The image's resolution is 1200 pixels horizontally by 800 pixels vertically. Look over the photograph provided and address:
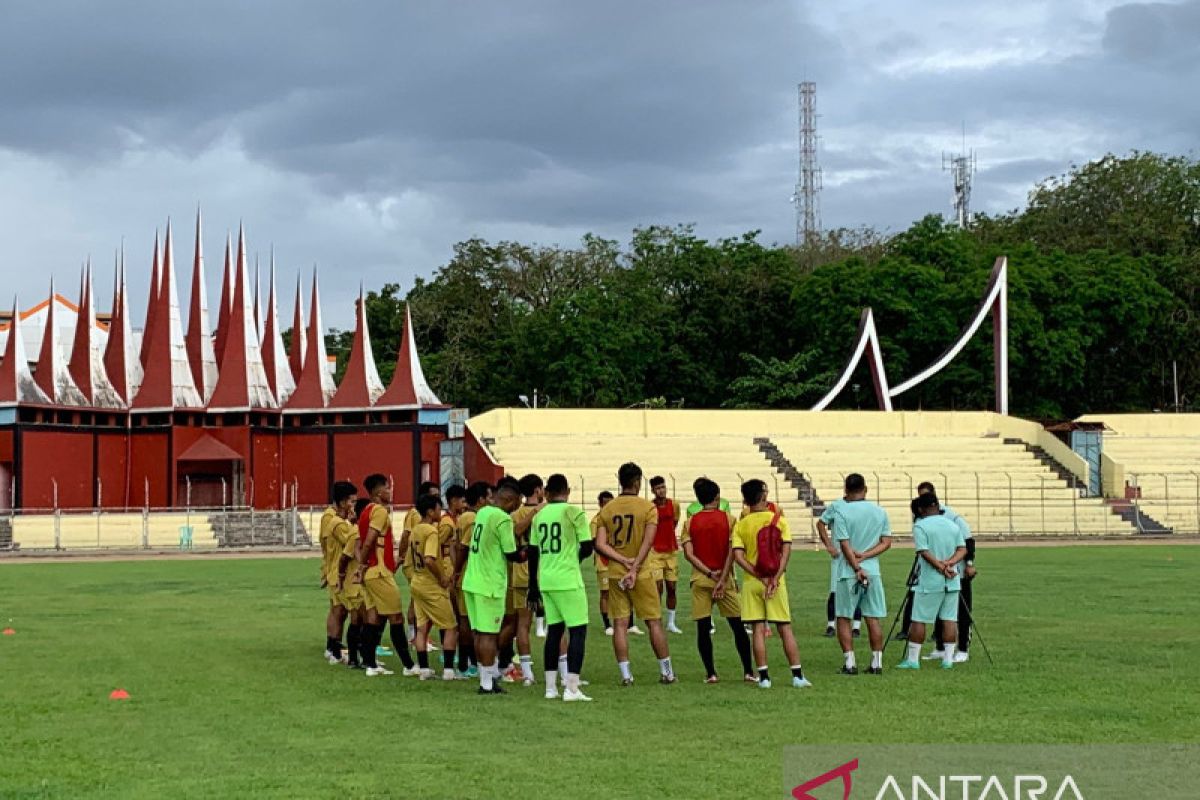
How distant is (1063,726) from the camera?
33.9ft

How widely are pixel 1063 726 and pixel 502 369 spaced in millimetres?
57277

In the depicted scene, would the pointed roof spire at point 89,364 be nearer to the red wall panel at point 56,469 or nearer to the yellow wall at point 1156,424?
the red wall panel at point 56,469

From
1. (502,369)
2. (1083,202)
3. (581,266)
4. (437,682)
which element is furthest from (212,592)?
(1083,202)

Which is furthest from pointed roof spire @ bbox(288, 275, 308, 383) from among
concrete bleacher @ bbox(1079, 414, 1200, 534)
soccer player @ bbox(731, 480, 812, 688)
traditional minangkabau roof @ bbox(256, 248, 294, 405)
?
soccer player @ bbox(731, 480, 812, 688)

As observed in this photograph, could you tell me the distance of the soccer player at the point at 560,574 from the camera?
12203 mm

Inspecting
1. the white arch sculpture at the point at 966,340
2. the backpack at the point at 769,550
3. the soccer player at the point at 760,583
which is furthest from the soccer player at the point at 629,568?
the white arch sculpture at the point at 966,340

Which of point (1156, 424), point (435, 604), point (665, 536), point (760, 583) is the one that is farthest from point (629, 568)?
point (1156, 424)

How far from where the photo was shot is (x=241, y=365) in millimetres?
50594

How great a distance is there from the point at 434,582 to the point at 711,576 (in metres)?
2.39

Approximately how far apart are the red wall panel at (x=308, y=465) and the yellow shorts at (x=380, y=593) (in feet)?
123

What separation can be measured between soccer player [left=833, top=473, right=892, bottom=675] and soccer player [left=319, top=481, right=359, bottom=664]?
4.53 m

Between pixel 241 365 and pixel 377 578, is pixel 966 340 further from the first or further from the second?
pixel 377 578

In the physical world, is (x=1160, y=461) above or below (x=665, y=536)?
above

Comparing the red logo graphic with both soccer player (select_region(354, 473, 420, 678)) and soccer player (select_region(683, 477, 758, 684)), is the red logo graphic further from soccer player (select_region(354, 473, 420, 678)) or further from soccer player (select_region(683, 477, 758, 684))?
soccer player (select_region(354, 473, 420, 678))
